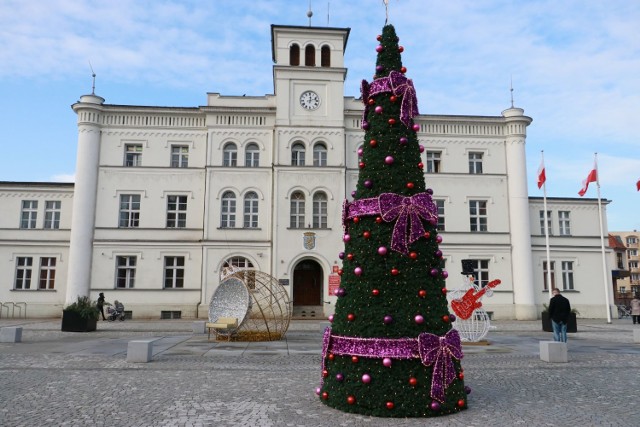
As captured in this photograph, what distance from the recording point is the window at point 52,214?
102 ft

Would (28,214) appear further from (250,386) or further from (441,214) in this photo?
(250,386)

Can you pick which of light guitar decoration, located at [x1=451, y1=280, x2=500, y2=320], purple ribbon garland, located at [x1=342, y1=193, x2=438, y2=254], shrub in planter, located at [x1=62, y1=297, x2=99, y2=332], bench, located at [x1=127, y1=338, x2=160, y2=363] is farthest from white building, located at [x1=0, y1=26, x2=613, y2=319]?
purple ribbon garland, located at [x1=342, y1=193, x2=438, y2=254]

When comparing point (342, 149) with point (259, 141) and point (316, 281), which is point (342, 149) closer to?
point (259, 141)

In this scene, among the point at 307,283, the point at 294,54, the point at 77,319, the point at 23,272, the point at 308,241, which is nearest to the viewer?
the point at 77,319

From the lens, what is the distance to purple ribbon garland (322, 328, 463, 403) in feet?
23.0

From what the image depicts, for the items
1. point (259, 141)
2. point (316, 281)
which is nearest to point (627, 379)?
point (316, 281)

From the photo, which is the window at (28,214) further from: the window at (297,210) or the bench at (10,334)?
the bench at (10,334)

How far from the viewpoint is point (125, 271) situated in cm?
3005

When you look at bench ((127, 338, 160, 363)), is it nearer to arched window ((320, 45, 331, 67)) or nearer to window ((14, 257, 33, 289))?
window ((14, 257, 33, 289))

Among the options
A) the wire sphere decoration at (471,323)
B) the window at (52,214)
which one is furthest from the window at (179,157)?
the wire sphere decoration at (471,323)

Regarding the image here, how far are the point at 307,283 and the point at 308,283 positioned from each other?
59 millimetres

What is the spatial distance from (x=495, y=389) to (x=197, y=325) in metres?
15.0

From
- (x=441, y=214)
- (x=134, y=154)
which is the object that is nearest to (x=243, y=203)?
(x=134, y=154)

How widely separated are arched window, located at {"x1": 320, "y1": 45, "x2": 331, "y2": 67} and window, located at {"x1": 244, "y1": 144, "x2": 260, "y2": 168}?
21.4ft
